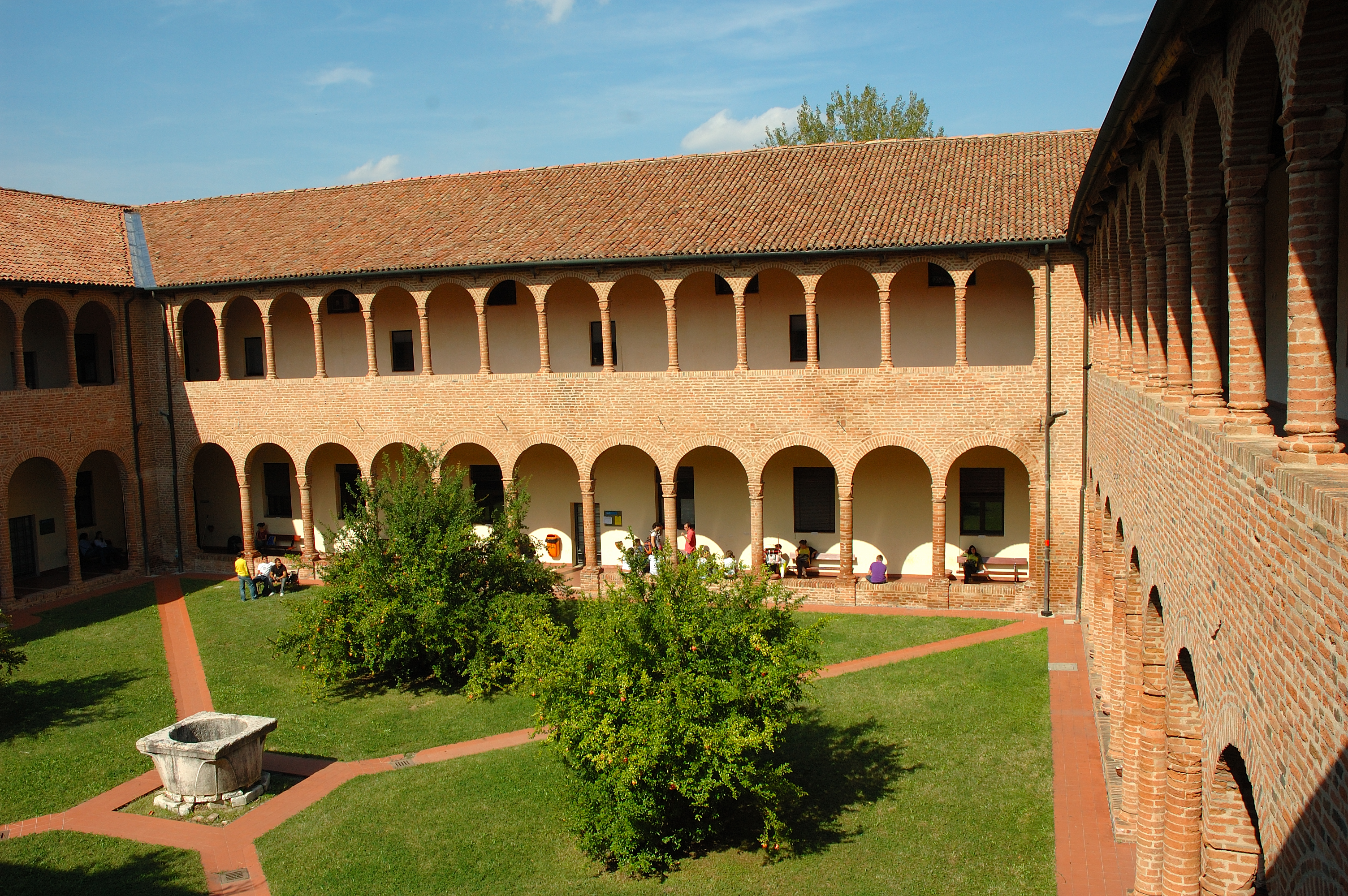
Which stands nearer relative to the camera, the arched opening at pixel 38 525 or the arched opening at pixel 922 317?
the arched opening at pixel 922 317

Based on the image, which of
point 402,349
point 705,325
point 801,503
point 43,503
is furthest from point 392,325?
point 801,503

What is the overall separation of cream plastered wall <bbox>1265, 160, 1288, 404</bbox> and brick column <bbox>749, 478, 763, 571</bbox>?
13385 mm

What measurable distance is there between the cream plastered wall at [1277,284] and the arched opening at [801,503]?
1427cm

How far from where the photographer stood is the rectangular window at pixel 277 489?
29.2 m

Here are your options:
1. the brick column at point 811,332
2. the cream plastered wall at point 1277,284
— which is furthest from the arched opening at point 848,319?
the cream plastered wall at point 1277,284

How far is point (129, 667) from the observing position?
64.3 ft

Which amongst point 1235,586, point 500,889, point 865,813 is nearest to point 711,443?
point 865,813

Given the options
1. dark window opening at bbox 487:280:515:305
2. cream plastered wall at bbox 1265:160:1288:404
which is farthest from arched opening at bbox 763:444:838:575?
cream plastered wall at bbox 1265:160:1288:404

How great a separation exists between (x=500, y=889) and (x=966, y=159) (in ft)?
62.0

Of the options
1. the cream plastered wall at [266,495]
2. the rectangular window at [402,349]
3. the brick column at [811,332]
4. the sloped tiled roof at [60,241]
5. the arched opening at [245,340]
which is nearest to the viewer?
the brick column at [811,332]

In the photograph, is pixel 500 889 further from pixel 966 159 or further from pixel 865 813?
pixel 966 159

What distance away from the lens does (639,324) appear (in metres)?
25.3

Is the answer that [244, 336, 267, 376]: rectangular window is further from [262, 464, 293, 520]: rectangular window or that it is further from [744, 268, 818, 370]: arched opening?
[744, 268, 818, 370]: arched opening

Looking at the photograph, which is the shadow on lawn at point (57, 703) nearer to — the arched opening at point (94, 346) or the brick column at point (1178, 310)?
the arched opening at point (94, 346)
